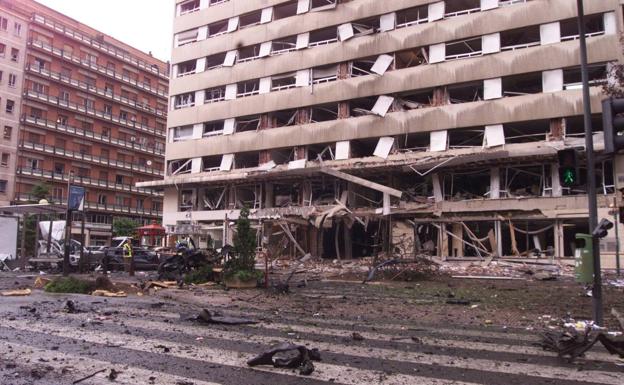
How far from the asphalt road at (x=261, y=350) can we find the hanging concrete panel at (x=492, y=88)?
24271 mm

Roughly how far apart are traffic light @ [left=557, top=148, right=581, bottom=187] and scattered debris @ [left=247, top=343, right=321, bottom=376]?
559cm

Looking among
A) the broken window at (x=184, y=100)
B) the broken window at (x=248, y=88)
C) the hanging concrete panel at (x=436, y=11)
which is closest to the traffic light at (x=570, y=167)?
the hanging concrete panel at (x=436, y=11)

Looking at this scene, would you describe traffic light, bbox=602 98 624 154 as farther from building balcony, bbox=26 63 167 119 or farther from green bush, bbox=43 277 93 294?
building balcony, bbox=26 63 167 119

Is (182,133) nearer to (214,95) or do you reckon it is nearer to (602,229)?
(214,95)

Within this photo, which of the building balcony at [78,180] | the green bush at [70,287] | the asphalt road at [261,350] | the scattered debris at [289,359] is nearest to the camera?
the asphalt road at [261,350]

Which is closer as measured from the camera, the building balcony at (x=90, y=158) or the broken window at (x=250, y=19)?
the broken window at (x=250, y=19)

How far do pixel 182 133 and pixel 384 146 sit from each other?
19188 millimetres

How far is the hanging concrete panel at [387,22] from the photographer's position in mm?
34781

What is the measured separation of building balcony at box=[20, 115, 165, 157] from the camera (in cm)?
5841

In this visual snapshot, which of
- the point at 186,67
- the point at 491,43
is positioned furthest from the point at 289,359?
the point at 186,67

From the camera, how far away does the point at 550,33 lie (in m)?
29.4

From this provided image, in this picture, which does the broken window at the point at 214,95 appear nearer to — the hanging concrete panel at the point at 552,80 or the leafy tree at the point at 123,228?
the hanging concrete panel at the point at 552,80

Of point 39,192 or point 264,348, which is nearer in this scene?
point 264,348

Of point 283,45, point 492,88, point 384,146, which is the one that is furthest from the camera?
point 283,45
